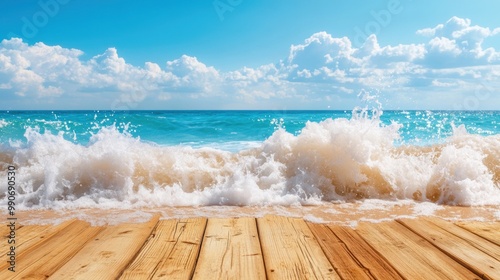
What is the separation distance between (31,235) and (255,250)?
1.45 m

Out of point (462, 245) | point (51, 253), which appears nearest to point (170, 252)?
point (51, 253)

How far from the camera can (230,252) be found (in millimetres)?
2047

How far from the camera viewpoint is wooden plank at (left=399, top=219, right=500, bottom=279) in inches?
74.9

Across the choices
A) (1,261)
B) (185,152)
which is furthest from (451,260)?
(185,152)

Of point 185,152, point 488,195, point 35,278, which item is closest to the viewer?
point 35,278

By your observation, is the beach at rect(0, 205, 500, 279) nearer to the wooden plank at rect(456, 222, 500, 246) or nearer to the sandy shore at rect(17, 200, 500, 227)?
the wooden plank at rect(456, 222, 500, 246)

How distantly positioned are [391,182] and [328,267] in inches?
139

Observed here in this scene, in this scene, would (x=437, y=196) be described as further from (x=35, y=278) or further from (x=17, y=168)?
(x=17, y=168)

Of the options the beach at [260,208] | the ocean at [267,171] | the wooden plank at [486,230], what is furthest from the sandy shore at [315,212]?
the wooden plank at [486,230]

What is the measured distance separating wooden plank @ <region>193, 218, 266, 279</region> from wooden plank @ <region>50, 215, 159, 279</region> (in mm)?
377

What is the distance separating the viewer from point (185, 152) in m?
6.27

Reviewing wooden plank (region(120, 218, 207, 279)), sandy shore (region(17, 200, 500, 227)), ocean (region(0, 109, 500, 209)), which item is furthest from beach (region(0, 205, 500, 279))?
ocean (region(0, 109, 500, 209))

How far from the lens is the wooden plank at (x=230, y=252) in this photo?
1772mm

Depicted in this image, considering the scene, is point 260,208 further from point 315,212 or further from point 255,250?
point 255,250
